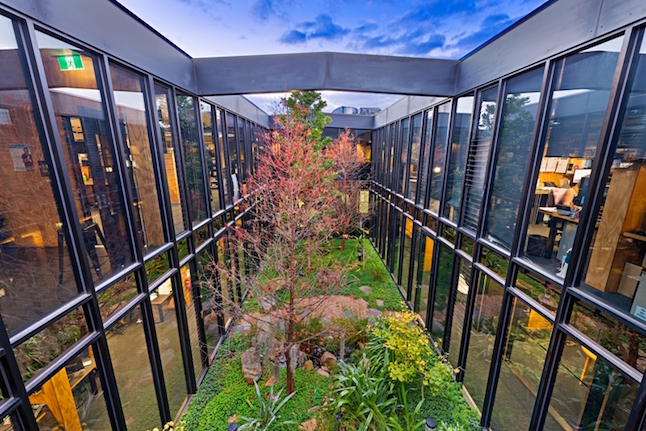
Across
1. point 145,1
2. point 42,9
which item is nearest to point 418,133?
point 145,1

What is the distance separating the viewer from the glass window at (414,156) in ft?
22.8

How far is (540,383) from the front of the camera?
3086 millimetres

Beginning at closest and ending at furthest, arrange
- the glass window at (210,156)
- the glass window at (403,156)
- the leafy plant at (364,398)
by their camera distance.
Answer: the leafy plant at (364,398)
the glass window at (210,156)
the glass window at (403,156)

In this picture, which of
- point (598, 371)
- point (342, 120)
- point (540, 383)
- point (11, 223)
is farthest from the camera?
point (342, 120)

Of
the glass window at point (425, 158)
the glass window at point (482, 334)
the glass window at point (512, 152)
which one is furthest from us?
the glass window at point (425, 158)

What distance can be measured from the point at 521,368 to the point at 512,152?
9.63 ft

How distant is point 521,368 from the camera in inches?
138

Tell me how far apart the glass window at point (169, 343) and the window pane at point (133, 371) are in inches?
12.2

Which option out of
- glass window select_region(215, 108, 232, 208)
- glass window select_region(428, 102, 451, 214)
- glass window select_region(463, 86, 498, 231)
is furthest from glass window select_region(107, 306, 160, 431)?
glass window select_region(428, 102, 451, 214)

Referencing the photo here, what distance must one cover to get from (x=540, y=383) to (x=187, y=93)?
6.72 m

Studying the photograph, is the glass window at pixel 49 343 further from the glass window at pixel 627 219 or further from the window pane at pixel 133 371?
the glass window at pixel 627 219

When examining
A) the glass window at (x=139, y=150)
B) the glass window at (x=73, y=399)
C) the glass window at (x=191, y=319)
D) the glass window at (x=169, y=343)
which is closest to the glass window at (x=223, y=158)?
the glass window at (x=191, y=319)

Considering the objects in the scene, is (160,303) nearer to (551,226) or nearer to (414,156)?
(551,226)

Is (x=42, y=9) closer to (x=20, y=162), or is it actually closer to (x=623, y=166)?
(x=20, y=162)
